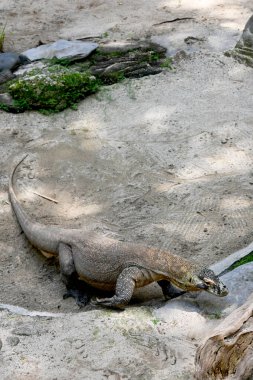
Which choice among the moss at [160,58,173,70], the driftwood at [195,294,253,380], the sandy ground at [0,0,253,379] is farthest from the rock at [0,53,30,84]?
the driftwood at [195,294,253,380]

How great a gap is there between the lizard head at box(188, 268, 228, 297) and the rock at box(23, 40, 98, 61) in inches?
194

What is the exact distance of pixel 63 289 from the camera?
6.77 m

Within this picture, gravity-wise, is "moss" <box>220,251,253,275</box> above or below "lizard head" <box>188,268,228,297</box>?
below

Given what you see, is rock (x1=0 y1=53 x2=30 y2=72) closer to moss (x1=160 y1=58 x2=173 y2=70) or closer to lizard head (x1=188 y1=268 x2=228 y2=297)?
moss (x1=160 y1=58 x2=173 y2=70)

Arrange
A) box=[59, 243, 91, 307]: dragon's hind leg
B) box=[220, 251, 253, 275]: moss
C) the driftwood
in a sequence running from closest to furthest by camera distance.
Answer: the driftwood → box=[220, 251, 253, 275]: moss → box=[59, 243, 91, 307]: dragon's hind leg

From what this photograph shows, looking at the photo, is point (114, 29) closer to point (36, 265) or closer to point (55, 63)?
point (55, 63)

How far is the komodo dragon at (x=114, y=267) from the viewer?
19.9ft

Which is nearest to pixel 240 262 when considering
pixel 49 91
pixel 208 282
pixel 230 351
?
pixel 208 282

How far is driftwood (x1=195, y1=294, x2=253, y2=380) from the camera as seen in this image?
4.28 m

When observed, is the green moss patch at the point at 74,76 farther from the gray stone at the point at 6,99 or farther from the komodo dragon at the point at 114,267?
the komodo dragon at the point at 114,267

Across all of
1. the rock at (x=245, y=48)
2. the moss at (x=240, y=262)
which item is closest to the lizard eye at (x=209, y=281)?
the moss at (x=240, y=262)

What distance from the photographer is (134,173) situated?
816 cm

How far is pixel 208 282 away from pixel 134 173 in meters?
2.61

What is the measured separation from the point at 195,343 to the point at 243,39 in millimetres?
5859
